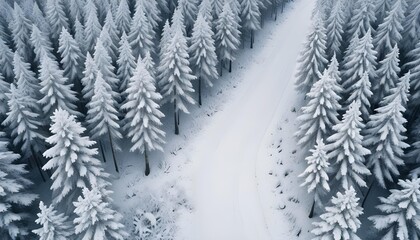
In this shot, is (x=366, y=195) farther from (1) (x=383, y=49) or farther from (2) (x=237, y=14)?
(2) (x=237, y=14)

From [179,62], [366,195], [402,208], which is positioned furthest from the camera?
[179,62]

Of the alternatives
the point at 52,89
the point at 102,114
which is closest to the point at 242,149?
the point at 102,114

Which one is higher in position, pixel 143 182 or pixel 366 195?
pixel 366 195

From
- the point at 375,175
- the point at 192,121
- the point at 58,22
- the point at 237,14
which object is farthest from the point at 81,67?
the point at 375,175

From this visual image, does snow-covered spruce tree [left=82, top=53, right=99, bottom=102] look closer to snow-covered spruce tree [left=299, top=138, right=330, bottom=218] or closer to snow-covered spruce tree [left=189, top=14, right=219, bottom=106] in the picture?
snow-covered spruce tree [left=189, top=14, right=219, bottom=106]

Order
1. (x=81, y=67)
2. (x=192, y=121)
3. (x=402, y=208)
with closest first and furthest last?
1. (x=402, y=208)
2. (x=81, y=67)
3. (x=192, y=121)

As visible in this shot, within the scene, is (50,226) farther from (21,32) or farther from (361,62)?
(361,62)

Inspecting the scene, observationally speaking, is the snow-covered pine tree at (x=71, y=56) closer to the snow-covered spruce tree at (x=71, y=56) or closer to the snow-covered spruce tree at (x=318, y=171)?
the snow-covered spruce tree at (x=71, y=56)
